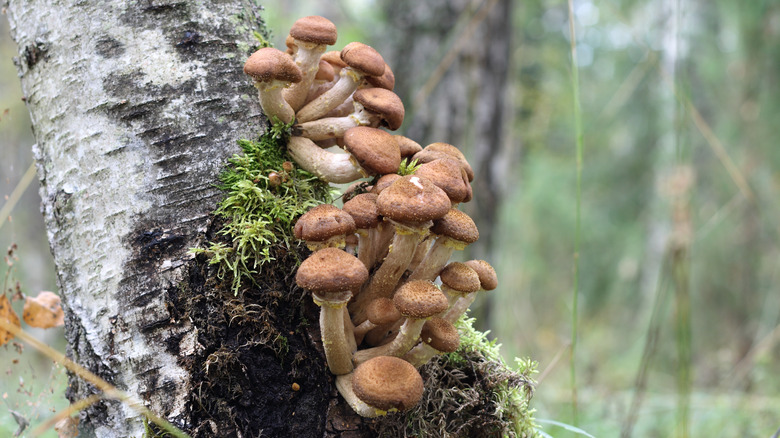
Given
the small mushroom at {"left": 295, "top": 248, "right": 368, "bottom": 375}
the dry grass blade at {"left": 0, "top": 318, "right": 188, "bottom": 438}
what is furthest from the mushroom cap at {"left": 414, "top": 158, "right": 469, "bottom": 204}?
the dry grass blade at {"left": 0, "top": 318, "right": 188, "bottom": 438}

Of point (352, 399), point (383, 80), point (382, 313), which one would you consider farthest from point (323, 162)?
point (352, 399)

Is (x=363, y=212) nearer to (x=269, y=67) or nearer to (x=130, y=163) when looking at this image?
(x=269, y=67)

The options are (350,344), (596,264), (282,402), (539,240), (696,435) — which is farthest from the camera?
(539,240)

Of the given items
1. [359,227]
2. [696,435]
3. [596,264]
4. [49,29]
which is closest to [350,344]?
[359,227]

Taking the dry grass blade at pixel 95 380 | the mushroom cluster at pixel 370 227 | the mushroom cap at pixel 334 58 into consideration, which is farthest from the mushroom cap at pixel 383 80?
the dry grass blade at pixel 95 380

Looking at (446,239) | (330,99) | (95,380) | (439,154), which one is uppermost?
(330,99)

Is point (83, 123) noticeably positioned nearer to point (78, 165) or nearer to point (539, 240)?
point (78, 165)

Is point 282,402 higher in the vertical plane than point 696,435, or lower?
higher

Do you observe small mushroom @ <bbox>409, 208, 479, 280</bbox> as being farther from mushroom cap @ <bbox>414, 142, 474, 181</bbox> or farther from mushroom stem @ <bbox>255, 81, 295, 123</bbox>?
mushroom stem @ <bbox>255, 81, 295, 123</bbox>
